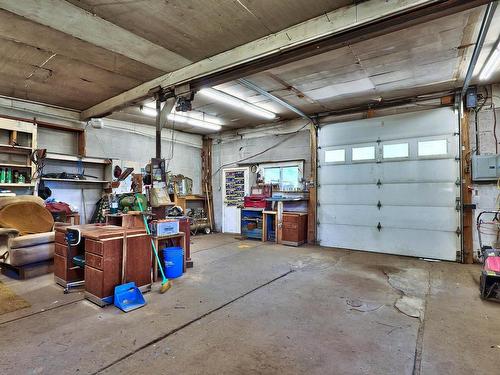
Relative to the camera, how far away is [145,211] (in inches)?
153

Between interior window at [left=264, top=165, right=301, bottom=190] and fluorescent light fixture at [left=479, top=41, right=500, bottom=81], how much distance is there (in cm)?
396

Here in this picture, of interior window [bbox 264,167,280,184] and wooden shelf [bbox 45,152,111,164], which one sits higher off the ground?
wooden shelf [bbox 45,152,111,164]

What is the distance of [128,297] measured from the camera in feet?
9.97

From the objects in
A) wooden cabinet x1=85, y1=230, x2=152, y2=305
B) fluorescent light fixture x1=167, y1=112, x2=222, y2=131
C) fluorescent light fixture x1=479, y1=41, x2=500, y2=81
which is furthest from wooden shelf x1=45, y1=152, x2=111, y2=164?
fluorescent light fixture x1=479, y1=41, x2=500, y2=81

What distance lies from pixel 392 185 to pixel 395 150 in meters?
0.74

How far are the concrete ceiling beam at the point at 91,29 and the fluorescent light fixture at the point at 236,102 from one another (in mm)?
1099

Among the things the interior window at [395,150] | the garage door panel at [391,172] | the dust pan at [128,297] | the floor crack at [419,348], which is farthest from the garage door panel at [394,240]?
the dust pan at [128,297]

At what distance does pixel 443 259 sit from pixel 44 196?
7.93 metres

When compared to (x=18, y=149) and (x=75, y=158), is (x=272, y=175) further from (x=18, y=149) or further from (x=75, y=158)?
(x=18, y=149)

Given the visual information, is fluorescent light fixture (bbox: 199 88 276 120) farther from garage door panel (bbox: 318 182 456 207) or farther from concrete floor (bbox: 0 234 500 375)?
concrete floor (bbox: 0 234 500 375)

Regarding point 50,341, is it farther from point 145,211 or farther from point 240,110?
point 240,110

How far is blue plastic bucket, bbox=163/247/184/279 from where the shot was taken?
13.0 ft

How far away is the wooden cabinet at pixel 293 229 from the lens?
21.3ft

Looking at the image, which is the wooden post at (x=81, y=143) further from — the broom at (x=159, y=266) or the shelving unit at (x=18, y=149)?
the broom at (x=159, y=266)
